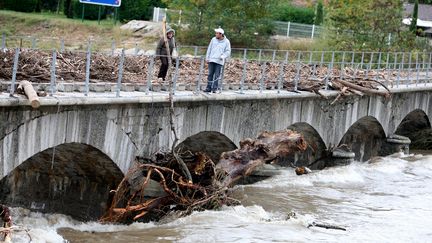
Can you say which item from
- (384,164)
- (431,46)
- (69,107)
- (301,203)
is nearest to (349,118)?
(384,164)

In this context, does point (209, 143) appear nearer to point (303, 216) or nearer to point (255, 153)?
point (255, 153)

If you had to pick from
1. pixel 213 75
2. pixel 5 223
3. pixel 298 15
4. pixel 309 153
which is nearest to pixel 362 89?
pixel 309 153

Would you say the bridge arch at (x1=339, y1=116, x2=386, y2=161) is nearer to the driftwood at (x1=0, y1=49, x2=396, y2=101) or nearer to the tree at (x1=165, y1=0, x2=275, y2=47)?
the driftwood at (x1=0, y1=49, x2=396, y2=101)

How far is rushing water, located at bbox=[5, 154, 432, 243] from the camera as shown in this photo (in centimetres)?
1662

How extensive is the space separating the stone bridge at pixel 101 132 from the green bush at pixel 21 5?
82.3 ft

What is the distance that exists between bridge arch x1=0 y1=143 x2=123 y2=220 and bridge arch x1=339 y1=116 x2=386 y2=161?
13919 mm

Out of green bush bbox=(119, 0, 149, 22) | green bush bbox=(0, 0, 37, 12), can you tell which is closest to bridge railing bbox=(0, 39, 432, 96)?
green bush bbox=(119, 0, 149, 22)

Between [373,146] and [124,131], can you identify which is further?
[373,146]

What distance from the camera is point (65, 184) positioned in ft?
59.2

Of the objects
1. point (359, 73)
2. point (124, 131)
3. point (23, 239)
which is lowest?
point (23, 239)

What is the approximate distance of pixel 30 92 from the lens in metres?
14.1

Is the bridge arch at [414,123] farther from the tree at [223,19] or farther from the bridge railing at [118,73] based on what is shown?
the tree at [223,19]

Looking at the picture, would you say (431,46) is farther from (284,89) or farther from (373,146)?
(284,89)

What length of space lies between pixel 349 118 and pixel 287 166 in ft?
7.94
